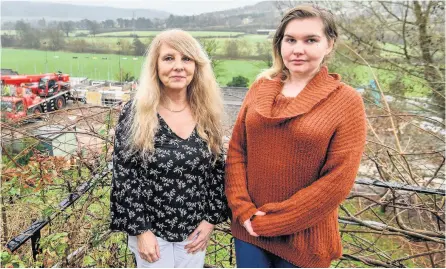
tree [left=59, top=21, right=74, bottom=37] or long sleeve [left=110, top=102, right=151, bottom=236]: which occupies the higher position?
tree [left=59, top=21, right=74, bottom=37]

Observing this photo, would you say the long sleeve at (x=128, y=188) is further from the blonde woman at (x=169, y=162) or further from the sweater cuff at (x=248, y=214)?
the sweater cuff at (x=248, y=214)

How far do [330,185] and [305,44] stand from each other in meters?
0.53

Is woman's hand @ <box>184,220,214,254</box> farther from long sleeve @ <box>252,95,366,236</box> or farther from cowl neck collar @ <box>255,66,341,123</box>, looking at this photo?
cowl neck collar @ <box>255,66,341,123</box>

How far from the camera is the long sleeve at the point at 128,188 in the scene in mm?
1564

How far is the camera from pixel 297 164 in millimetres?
1464

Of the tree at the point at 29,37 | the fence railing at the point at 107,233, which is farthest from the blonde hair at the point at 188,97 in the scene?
the tree at the point at 29,37

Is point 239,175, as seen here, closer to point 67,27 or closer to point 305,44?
point 305,44

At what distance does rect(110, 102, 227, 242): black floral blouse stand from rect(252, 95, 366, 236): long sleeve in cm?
34

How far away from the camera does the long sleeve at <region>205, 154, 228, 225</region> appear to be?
170cm

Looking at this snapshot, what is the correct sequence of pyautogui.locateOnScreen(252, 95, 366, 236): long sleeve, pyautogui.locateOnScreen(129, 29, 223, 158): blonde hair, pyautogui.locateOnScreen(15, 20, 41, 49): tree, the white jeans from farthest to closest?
pyautogui.locateOnScreen(15, 20, 41, 49): tree → the white jeans → pyautogui.locateOnScreen(129, 29, 223, 158): blonde hair → pyautogui.locateOnScreen(252, 95, 366, 236): long sleeve

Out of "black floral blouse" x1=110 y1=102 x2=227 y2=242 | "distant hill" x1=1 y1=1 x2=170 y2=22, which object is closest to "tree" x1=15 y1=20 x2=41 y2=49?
"distant hill" x1=1 y1=1 x2=170 y2=22

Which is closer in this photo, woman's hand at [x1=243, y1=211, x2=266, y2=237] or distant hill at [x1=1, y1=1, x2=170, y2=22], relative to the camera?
woman's hand at [x1=243, y1=211, x2=266, y2=237]

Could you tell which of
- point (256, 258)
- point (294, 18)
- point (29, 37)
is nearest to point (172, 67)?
point (294, 18)

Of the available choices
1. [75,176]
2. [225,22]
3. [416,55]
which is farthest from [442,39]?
[75,176]
